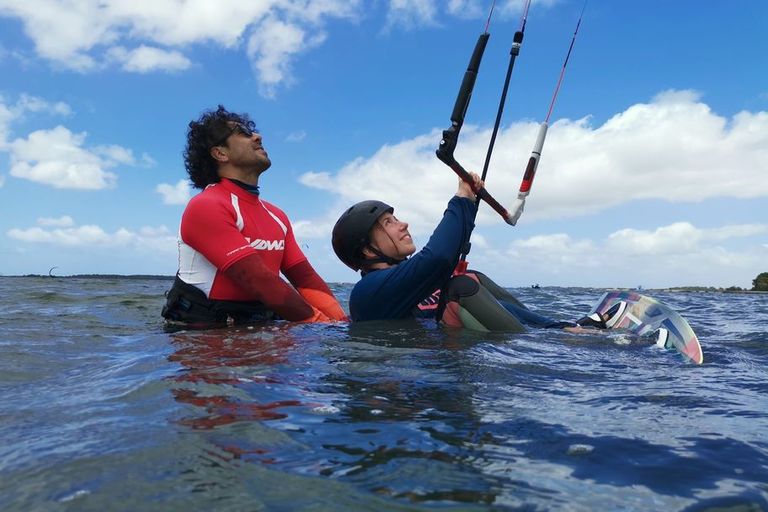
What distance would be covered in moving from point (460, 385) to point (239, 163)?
14.0ft

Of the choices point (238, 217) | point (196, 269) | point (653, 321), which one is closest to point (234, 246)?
point (238, 217)

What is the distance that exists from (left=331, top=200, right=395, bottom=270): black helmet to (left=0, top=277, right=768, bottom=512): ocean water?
157 cm

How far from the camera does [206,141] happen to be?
256 inches

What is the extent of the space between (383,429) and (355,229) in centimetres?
352

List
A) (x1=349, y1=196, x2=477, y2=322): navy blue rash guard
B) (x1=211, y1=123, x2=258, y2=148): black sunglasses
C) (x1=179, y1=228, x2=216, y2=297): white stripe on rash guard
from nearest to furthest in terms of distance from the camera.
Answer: (x1=349, y1=196, x2=477, y2=322): navy blue rash guard → (x1=179, y1=228, x2=216, y2=297): white stripe on rash guard → (x1=211, y1=123, x2=258, y2=148): black sunglasses

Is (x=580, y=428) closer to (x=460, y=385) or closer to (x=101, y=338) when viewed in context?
(x=460, y=385)

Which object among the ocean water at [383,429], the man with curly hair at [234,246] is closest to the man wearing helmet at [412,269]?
the ocean water at [383,429]

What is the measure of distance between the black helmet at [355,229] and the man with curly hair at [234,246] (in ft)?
2.20

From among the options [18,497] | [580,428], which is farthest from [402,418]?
[18,497]

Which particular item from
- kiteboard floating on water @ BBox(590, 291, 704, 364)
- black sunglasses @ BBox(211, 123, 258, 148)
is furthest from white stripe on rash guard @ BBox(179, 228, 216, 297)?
kiteboard floating on water @ BBox(590, 291, 704, 364)

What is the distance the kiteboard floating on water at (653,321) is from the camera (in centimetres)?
447

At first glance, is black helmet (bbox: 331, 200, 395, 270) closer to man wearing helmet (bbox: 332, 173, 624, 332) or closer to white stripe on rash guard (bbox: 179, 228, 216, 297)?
man wearing helmet (bbox: 332, 173, 624, 332)

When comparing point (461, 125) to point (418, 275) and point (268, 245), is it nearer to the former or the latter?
point (418, 275)

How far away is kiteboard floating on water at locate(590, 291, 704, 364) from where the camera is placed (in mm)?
4475
